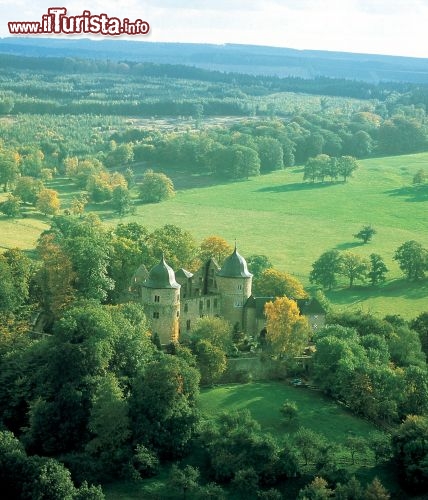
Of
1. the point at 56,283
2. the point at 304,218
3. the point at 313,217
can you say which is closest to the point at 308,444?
the point at 56,283

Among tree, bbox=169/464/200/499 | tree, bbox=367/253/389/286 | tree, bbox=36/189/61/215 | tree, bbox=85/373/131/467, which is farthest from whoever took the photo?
tree, bbox=36/189/61/215

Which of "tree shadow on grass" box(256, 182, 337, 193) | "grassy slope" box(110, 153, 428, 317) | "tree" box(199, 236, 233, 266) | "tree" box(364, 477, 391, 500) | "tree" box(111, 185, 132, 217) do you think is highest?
"tree" box(199, 236, 233, 266)

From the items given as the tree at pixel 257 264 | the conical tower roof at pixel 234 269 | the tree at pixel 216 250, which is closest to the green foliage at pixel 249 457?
the conical tower roof at pixel 234 269

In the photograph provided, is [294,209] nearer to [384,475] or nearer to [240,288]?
[240,288]

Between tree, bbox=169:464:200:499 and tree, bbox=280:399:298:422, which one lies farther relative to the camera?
tree, bbox=280:399:298:422

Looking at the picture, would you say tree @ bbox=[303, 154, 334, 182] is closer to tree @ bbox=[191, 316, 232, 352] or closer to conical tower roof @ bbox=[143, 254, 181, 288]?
conical tower roof @ bbox=[143, 254, 181, 288]

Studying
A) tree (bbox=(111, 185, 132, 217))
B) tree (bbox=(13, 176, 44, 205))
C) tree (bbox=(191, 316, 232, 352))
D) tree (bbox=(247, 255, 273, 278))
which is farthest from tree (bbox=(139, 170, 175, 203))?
tree (bbox=(191, 316, 232, 352))

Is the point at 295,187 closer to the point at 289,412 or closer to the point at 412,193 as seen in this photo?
the point at 412,193
